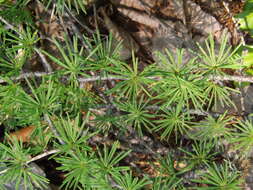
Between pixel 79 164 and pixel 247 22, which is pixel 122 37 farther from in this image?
pixel 79 164

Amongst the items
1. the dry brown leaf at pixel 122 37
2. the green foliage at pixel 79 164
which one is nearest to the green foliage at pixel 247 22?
the dry brown leaf at pixel 122 37

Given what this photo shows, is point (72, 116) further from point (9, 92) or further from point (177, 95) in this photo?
point (177, 95)

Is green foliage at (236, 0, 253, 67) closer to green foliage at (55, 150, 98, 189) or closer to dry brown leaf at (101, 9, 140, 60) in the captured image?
dry brown leaf at (101, 9, 140, 60)

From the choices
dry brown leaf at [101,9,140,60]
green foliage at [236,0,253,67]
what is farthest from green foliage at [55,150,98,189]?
green foliage at [236,0,253,67]

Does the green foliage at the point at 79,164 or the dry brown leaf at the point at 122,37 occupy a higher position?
the dry brown leaf at the point at 122,37

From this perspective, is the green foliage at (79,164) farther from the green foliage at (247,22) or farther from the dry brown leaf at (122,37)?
the green foliage at (247,22)

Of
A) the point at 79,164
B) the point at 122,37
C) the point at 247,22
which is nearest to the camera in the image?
the point at 79,164

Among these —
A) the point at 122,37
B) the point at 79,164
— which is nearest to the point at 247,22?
the point at 122,37

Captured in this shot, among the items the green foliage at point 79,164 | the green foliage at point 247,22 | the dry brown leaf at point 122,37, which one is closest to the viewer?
the green foliage at point 79,164

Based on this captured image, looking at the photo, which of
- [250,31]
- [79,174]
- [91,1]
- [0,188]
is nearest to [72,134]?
[79,174]

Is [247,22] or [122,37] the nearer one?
[247,22]

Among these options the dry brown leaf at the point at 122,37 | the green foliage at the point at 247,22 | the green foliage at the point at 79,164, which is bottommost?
the green foliage at the point at 79,164
